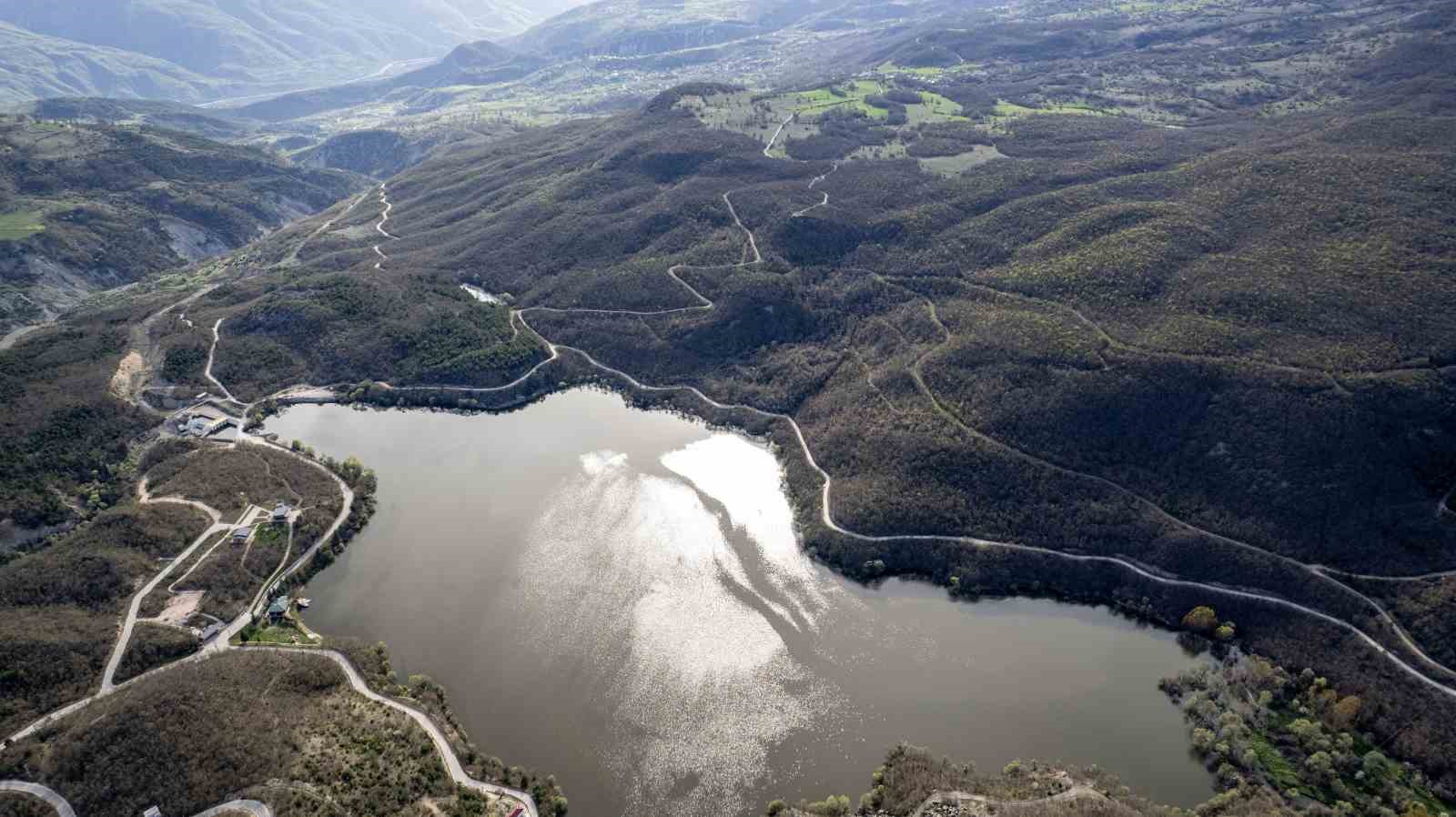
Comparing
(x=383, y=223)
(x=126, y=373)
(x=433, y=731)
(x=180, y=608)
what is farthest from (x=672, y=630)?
(x=383, y=223)

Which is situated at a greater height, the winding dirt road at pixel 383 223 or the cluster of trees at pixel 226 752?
the winding dirt road at pixel 383 223

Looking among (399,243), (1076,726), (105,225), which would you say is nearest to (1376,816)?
(1076,726)

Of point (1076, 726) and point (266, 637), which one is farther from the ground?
point (266, 637)

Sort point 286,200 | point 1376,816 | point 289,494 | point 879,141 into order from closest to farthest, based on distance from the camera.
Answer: point 1376,816 → point 289,494 → point 879,141 → point 286,200

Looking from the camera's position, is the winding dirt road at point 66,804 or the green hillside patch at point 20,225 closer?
the winding dirt road at point 66,804

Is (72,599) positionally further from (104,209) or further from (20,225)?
(104,209)

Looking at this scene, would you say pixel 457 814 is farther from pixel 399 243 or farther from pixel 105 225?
pixel 105 225

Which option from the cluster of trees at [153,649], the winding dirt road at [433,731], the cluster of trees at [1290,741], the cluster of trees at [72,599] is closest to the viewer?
Result: the cluster of trees at [1290,741]

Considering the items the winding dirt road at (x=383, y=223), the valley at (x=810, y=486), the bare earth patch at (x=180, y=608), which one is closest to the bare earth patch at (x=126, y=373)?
the valley at (x=810, y=486)

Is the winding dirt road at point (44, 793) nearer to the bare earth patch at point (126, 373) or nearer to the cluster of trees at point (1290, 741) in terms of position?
the bare earth patch at point (126, 373)
